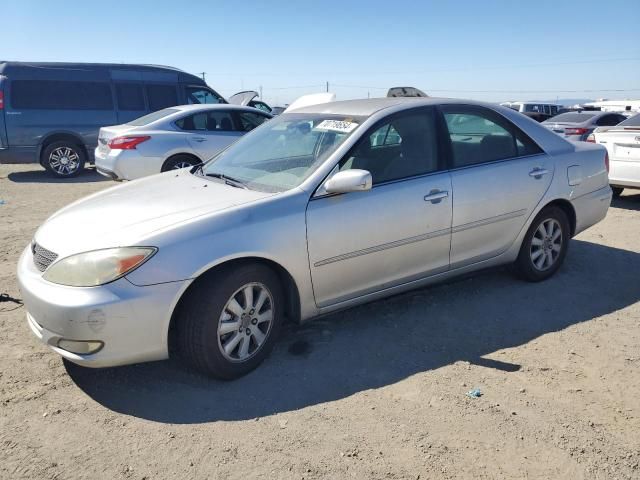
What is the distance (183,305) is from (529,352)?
222cm

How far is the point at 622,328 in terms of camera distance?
3.81 metres

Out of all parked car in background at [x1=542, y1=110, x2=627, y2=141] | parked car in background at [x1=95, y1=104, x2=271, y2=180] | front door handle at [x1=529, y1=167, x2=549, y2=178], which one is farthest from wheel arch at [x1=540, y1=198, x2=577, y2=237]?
parked car in background at [x1=542, y1=110, x2=627, y2=141]

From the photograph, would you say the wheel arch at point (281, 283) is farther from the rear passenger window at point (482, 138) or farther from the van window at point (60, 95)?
the van window at point (60, 95)

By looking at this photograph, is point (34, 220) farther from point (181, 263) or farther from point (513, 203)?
point (513, 203)

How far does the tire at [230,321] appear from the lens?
2947 mm

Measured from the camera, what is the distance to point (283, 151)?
391 centimetres

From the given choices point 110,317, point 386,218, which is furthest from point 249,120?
point 110,317

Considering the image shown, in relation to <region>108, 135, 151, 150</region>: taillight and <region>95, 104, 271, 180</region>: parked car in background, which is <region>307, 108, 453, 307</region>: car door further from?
<region>108, 135, 151, 150</region>: taillight

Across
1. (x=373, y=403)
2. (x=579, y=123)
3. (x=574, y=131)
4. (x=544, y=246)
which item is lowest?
(x=373, y=403)

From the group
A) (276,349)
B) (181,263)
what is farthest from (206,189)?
(276,349)

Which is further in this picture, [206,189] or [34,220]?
[34,220]

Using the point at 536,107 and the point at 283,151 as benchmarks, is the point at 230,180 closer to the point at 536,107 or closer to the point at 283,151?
the point at 283,151

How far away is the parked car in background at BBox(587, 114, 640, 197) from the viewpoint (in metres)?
7.38

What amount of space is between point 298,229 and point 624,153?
630 centimetres
